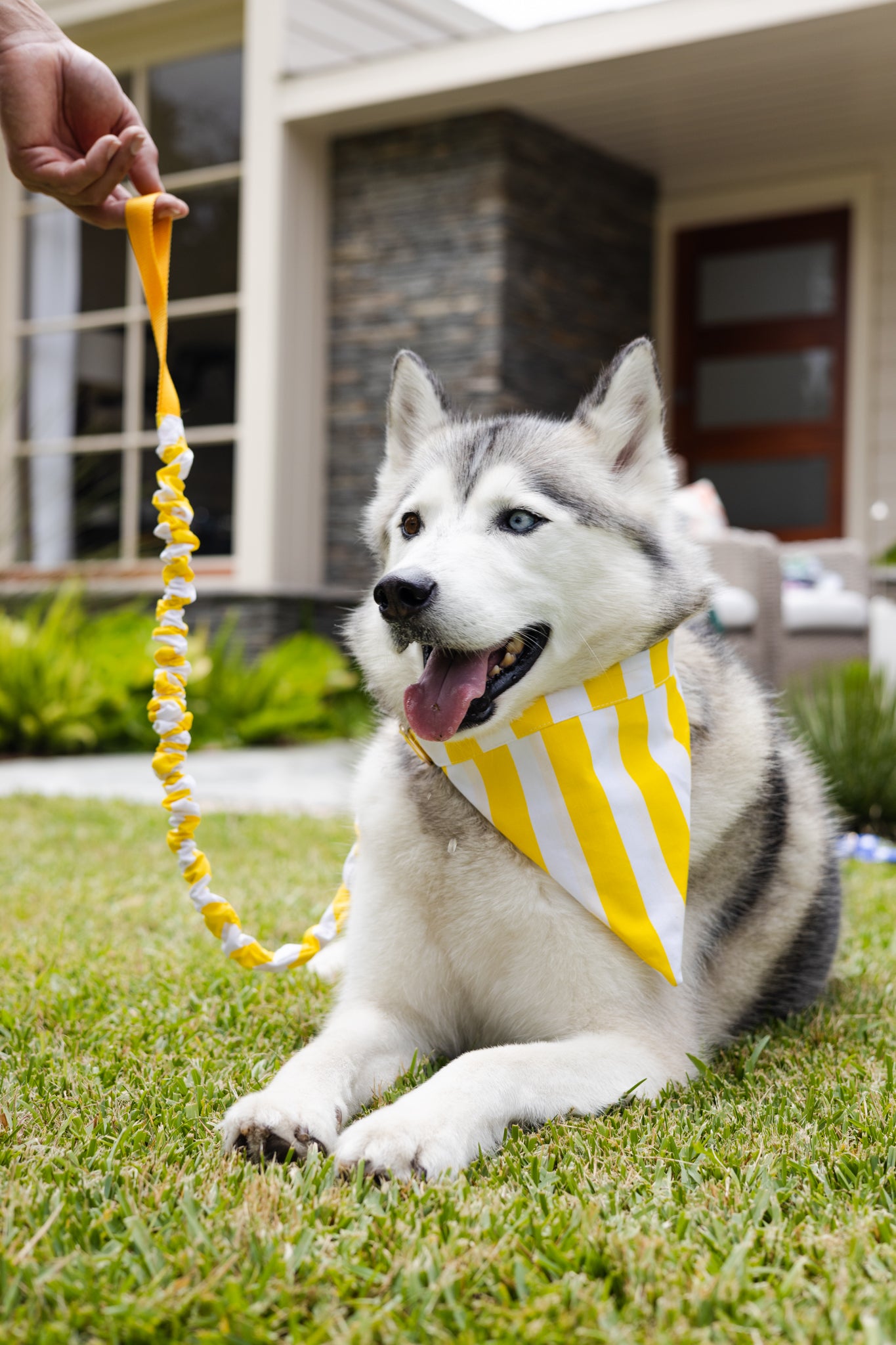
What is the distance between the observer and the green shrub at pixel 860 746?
15.9ft

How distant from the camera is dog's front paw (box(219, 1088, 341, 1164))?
5.44 feet

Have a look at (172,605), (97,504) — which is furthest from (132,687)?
(172,605)

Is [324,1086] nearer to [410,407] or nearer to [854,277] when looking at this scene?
[410,407]

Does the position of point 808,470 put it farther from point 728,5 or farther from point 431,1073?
point 431,1073

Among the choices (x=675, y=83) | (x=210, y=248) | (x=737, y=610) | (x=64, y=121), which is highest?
(x=675, y=83)

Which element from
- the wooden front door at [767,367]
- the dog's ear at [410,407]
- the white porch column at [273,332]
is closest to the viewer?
the dog's ear at [410,407]

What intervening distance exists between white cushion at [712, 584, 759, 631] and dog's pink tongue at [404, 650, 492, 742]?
4.03m

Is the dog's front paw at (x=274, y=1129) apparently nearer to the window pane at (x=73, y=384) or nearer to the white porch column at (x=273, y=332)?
the white porch column at (x=273, y=332)

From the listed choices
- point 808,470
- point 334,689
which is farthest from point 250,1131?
point 808,470

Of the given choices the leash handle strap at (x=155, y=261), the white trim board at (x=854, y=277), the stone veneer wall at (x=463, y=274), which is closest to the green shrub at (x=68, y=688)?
the stone veneer wall at (x=463, y=274)

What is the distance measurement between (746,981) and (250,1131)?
3.35ft

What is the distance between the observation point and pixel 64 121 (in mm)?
2223

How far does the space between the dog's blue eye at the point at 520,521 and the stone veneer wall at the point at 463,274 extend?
6466mm

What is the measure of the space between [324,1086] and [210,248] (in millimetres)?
8553
